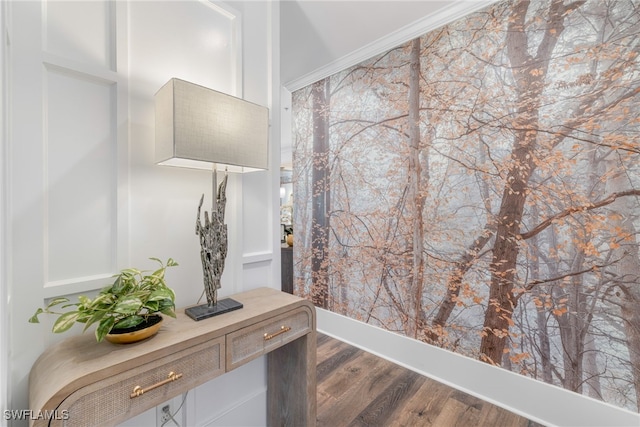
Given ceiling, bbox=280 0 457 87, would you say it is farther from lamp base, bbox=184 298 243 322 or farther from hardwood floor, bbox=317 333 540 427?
hardwood floor, bbox=317 333 540 427

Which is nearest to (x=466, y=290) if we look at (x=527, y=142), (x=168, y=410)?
(x=527, y=142)

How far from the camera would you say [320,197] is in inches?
106

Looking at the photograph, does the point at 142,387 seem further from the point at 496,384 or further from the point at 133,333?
the point at 496,384

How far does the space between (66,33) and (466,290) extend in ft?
8.01

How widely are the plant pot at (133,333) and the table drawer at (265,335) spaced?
26 centimetres

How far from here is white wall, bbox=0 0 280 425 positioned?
0.85m

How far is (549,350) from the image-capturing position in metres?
1.53

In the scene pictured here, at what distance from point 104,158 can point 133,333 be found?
684 millimetres

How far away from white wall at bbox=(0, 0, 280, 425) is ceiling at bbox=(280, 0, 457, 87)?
707 mm

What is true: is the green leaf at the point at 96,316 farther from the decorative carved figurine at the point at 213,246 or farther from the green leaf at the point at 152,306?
the decorative carved figurine at the point at 213,246

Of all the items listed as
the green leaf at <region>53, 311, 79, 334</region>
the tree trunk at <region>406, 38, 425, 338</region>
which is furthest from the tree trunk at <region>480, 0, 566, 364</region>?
the green leaf at <region>53, 311, 79, 334</region>

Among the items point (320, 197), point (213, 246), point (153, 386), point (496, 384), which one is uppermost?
point (320, 197)

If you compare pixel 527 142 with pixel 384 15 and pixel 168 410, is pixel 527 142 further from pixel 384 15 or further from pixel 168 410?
pixel 168 410

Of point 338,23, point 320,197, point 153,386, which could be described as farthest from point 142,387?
point 338,23
